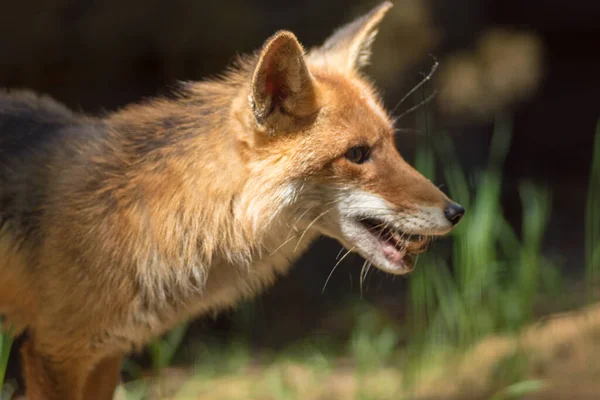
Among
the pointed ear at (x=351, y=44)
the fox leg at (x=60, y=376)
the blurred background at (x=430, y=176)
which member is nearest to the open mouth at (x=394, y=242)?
the blurred background at (x=430, y=176)

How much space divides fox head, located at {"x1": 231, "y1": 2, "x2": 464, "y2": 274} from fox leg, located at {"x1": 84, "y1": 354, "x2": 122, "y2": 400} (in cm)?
115

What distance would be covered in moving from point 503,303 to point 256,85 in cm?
235

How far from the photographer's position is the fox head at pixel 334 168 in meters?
2.72

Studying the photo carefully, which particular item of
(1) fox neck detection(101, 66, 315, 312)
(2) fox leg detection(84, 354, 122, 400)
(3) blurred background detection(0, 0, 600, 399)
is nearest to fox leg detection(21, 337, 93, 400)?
(2) fox leg detection(84, 354, 122, 400)

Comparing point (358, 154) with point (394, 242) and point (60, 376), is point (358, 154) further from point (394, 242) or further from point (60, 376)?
point (60, 376)

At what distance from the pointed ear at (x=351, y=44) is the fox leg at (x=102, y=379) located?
65.9 inches

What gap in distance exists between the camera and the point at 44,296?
9.50ft

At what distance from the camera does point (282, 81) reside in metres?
2.72

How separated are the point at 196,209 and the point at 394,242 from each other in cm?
80

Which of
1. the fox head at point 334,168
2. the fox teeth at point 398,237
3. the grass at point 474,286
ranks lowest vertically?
the grass at point 474,286

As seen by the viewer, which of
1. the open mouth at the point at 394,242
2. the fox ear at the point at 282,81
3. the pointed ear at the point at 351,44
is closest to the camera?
the fox ear at the point at 282,81

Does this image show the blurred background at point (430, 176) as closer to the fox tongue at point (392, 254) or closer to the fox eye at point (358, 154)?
the fox tongue at point (392, 254)

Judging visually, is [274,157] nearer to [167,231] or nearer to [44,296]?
[167,231]

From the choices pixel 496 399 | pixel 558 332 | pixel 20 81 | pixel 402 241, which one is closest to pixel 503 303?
pixel 558 332
